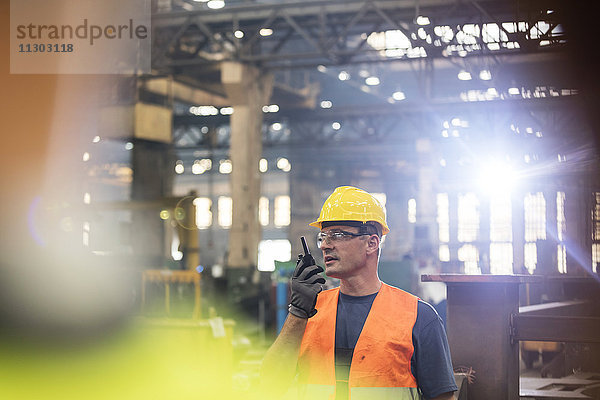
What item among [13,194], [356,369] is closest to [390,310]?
[356,369]

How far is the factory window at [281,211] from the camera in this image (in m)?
46.4

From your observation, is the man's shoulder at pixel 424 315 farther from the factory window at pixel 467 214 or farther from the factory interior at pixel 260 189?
the factory window at pixel 467 214

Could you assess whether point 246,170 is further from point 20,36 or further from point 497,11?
point 20,36

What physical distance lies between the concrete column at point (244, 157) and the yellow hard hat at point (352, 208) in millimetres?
16720

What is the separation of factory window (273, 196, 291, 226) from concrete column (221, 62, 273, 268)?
83.5 ft

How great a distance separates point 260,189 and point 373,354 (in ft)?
64.0

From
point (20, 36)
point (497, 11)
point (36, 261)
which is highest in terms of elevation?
point (497, 11)

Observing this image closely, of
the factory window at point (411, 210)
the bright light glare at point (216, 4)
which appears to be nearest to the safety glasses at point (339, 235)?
the bright light glare at point (216, 4)

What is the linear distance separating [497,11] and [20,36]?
37.4ft

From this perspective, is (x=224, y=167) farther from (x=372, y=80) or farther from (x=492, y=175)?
(x=492, y=175)

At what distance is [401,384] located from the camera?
11.0ft

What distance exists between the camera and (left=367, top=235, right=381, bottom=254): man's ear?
3.52 metres

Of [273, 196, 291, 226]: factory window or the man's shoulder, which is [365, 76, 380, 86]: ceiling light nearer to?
[273, 196, 291, 226]: factory window

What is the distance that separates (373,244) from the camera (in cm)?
354
